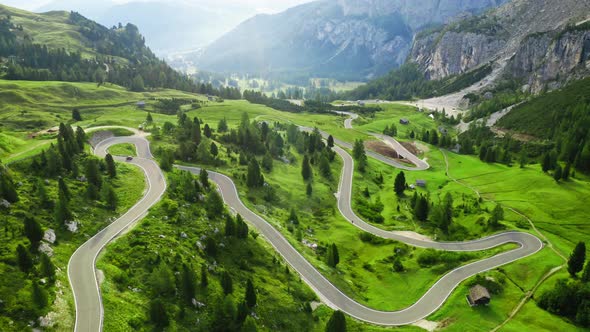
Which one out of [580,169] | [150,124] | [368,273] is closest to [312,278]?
[368,273]

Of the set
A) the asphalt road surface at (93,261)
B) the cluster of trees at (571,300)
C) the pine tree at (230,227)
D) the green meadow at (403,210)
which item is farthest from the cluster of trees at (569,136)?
the asphalt road surface at (93,261)

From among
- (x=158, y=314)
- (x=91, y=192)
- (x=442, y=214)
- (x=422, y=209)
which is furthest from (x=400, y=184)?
(x=158, y=314)

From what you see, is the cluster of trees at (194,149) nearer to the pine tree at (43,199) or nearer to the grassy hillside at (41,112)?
the grassy hillside at (41,112)

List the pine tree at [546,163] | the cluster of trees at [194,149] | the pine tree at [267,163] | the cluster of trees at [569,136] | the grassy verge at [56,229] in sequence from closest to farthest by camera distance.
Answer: the grassy verge at [56,229], the cluster of trees at [194,149], the pine tree at [546,163], the pine tree at [267,163], the cluster of trees at [569,136]

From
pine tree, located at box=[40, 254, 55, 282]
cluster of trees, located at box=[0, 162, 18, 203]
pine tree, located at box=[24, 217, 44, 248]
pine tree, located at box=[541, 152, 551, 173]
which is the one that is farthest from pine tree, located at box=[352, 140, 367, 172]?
pine tree, located at box=[40, 254, 55, 282]

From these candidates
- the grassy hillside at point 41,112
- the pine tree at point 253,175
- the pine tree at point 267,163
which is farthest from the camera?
the pine tree at point 267,163

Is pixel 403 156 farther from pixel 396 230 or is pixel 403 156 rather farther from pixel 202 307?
pixel 202 307
